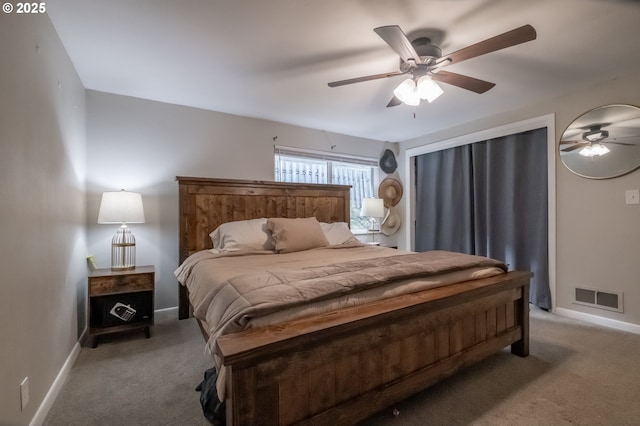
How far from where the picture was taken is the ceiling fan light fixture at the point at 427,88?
190 cm

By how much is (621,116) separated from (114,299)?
15.7 ft

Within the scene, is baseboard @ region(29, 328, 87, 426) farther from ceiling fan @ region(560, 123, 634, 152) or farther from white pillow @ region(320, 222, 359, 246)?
ceiling fan @ region(560, 123, 634, 152)

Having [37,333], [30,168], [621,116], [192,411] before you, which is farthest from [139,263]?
[621,116]

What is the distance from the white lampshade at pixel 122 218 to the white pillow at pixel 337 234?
1.89 meters

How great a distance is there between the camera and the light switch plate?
2.51m

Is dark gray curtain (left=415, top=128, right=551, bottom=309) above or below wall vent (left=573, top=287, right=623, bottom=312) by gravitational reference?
above

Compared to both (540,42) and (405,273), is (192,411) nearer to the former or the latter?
(405,273)

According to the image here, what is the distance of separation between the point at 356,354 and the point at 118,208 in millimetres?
2366

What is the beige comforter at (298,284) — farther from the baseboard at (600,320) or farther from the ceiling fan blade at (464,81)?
the baseboard at (600,320)

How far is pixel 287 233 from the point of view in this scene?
2.79 metres

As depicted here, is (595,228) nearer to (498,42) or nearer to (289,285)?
(498,42)

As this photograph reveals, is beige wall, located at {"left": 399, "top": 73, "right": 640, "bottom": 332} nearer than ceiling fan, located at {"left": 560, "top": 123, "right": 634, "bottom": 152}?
Yes

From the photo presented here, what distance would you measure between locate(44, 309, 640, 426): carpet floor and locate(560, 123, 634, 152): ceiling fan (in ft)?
5.79

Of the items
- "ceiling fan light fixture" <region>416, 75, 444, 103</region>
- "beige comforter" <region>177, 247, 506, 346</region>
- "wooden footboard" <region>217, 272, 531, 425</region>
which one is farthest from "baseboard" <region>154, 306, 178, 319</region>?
"ceiling fan light fixture" <region>416, 75, 444, 103</region>
